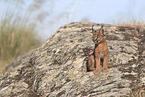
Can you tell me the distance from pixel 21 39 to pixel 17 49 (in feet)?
1.89

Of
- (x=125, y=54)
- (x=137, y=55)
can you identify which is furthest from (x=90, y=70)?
(x=137, y=55)

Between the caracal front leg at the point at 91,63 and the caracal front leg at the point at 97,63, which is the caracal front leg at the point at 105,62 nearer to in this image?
the caracal front leg at the point at 97,63

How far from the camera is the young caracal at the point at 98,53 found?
3594 mm

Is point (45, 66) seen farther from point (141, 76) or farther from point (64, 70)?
point (141, 76)

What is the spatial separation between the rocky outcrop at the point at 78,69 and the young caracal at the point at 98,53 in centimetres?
16

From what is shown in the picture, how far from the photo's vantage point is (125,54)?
4336 mm

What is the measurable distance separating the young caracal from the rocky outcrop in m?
0.16

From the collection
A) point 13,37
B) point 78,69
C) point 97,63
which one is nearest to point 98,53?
point 97,63

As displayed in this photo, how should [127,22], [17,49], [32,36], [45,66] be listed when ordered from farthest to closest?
1. [32,36]
2. [17,49]
3. [127,22]
4. [45,66]

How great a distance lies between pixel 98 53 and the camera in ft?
12.2

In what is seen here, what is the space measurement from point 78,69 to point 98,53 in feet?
2.10

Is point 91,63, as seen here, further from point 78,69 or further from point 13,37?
point 13,37

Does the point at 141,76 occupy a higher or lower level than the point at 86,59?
lower

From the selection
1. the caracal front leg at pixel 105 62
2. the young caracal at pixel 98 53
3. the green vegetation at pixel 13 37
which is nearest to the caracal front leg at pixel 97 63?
the young caracal at pixel 98 53
